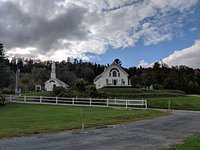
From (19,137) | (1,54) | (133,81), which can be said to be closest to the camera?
(19,137)

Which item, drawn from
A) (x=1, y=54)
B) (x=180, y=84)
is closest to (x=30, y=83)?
(x=1, y=54)

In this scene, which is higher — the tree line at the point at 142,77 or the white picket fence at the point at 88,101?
the tree line at the point at 142,77

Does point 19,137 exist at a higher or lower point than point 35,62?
lower

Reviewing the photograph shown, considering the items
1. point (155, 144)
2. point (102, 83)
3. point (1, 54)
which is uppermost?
point (1, 54)

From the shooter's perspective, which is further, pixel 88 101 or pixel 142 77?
pixel 142 77

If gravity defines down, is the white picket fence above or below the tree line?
below

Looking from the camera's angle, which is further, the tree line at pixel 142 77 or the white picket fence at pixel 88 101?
the tree line at pixel 142 77

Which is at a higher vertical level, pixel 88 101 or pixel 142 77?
pixel 142 77

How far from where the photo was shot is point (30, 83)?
103 meters

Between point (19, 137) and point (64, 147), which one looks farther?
point (19, 137)

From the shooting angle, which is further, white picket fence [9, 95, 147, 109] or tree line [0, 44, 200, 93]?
tree line [0, 44, 200, 93]

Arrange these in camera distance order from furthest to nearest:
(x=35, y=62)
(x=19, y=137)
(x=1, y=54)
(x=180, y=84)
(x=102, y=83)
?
(x=35, y=62) → (x=180, y=84) → (x=102, y=83) → (x=1, y=54) → (x=19, y=137)

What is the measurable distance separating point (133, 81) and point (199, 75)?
77.9 ft

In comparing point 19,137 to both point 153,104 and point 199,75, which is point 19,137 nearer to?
point 153,104
